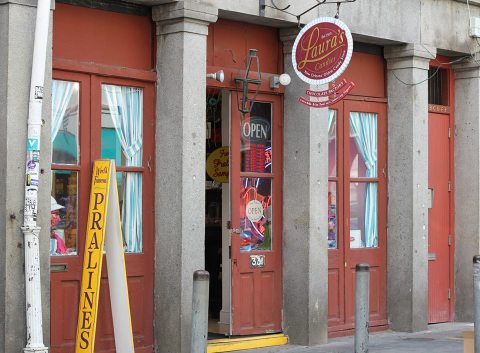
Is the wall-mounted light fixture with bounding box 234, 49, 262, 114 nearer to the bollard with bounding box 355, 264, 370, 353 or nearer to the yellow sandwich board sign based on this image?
the yellow sandwich board sign

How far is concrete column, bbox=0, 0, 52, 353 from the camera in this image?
945 cm

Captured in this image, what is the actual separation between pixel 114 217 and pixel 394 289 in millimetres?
5361

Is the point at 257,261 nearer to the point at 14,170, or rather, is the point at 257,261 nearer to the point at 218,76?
the point at 218,76

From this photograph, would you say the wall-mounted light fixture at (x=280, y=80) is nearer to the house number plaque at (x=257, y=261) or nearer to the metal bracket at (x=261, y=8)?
the metal bracket at (x=261, y=8)

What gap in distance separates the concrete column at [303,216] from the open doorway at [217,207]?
807mm

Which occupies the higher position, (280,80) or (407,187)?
Answer: (280,80)

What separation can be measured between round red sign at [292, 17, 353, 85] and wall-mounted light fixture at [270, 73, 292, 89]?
0.47 metres

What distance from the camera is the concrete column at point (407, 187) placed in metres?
14.3

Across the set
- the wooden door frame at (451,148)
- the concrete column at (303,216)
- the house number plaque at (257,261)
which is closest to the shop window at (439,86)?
the wooden door frame at (451,148)

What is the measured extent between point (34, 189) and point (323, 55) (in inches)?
156

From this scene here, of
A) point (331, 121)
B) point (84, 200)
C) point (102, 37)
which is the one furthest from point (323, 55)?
point (84, 200)

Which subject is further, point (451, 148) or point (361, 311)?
point (451, 148)

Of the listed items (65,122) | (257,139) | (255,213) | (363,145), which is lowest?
(255,213)

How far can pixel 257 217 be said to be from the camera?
12.8 metres
